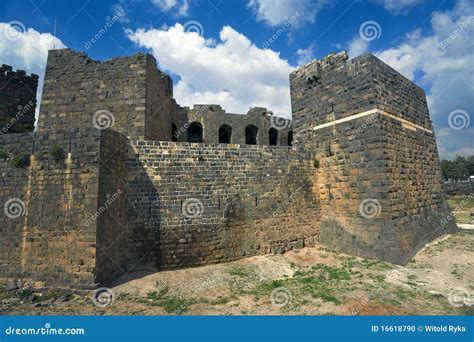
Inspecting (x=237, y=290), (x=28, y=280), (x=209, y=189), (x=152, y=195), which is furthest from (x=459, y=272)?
(x=28, y=280)

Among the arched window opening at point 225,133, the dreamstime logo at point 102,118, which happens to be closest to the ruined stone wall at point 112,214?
the dreamstime logo at point 102,118

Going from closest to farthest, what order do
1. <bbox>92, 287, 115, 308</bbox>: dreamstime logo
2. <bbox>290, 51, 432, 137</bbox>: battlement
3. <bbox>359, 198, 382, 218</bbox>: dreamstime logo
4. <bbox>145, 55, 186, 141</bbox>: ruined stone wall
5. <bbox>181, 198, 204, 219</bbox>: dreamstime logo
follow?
<bbox>92, 287, 115, 308</bbox>: dreamstime logo
<bbox>181, 198, 204, 219</bbox>: dreamstime logo
<bbox>359, 198, 382, 218</bbox>: dreamstime logo
<bbox>290, 51, 432, 137</bbox>: battlement
<bbox>145, 55, 186, 141</bbox>: ruined stone wall

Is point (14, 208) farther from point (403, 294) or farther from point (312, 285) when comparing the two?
point (403, 294)

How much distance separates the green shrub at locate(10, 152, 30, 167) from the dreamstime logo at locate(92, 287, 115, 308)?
443 centimetres

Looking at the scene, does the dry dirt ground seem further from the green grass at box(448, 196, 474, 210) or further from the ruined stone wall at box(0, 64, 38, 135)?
the green grass at box(448, 196, 474, 210)

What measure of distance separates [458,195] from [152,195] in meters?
33.2

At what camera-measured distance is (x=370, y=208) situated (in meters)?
9.70

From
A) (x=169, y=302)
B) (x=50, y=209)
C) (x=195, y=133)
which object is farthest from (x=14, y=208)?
(x=195, y=133)

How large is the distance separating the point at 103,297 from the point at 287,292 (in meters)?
4.89
